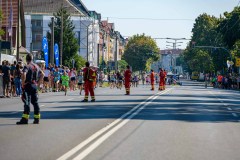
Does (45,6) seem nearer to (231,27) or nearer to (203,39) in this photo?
(231,27)

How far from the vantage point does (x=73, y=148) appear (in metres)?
11.0

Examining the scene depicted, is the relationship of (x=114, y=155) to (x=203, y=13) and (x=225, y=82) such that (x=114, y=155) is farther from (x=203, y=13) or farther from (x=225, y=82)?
(x=203, y=13)

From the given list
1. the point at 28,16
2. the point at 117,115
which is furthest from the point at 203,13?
the point at 117,115

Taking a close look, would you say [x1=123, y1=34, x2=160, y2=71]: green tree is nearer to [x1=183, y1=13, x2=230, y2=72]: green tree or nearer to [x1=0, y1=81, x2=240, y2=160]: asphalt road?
[x1=183, y1=13, x2=230, y2=72]: green tree

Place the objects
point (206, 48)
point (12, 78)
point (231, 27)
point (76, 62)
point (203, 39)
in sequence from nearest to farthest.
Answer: point (12, 78) → point (231, 27) → point (76, 62) → point (206, 48) → point (203, 39)

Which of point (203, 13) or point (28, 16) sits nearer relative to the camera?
point (28, 16)

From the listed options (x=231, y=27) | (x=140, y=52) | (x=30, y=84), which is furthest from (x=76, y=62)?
(x=140, y=52)

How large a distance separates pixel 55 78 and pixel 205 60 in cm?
8959

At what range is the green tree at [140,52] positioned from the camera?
15062cm

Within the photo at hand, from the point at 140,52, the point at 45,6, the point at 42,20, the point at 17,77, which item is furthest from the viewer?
the point at 140,52

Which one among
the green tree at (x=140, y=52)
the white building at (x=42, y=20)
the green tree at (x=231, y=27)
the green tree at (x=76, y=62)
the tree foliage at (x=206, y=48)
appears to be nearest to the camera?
the green tree at (x=231, y=27)

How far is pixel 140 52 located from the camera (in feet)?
501

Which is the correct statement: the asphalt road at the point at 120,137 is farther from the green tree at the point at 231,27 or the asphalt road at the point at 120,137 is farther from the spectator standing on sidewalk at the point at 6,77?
the green tree at the point at 231,27

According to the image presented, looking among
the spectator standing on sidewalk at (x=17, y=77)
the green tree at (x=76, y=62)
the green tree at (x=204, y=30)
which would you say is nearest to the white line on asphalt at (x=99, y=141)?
the spectator standing on sidewalk at (x=17, y=77)
